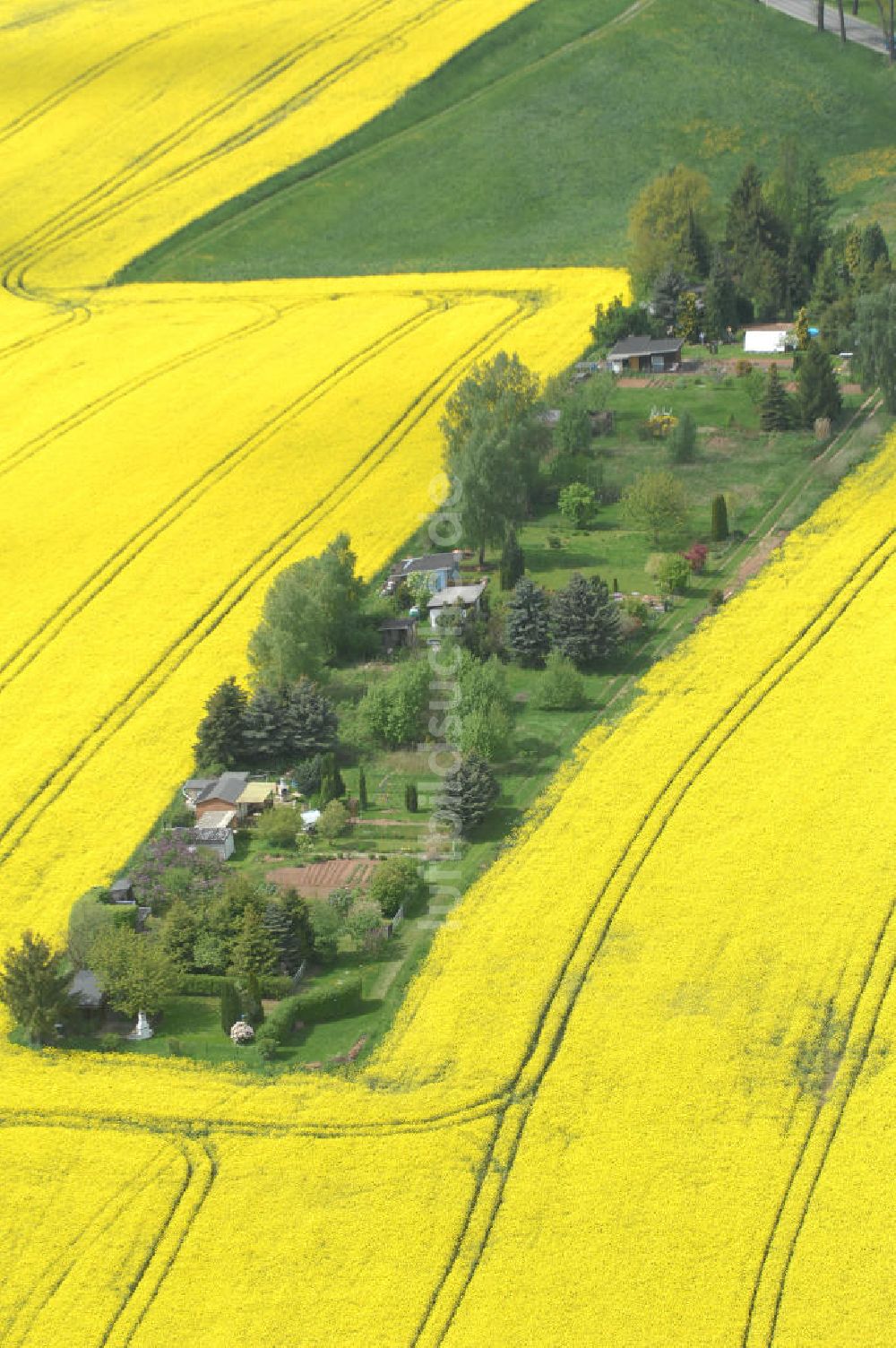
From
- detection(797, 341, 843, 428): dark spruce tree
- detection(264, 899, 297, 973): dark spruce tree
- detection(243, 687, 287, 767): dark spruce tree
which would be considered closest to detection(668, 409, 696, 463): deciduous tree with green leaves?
detection(797, 341, 843, 428): dark spruce tree

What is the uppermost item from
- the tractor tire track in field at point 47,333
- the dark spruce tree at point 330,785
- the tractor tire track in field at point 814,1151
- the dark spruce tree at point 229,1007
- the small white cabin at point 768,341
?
the tractor tire track in field at point 47,333

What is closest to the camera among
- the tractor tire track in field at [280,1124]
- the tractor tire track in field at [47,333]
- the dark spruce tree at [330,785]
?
the tractor tire track in field at [280,1124]

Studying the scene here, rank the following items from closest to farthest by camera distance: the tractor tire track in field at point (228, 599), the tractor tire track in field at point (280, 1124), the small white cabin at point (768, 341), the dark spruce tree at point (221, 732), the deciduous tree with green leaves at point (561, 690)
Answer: the tractor tire track in field at point (280, 1124)
the tractor tire track in field at point (228, 599)
the dark spruce tree at point (221, 732)
the deciduous tree with green leaves at point (561, 690)
the small white cabin at point (768, 341)

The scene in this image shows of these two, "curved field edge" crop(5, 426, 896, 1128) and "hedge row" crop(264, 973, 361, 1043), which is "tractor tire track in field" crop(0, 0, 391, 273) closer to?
"curved field edge" crop(5, 426, 896, 1128)

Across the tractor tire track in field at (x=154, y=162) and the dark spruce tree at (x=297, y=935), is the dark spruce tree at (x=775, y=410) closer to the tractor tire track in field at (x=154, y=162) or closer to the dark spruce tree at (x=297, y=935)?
the dark spruce tree at (x=297, y=935)

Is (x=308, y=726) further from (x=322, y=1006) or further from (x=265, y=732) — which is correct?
(x=322, y=1006)

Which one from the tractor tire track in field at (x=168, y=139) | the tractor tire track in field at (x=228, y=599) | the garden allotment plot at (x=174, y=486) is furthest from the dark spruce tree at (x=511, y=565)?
the tractor tire track in field at (x=168, y=139)

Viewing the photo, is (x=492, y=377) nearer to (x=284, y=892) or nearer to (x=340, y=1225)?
(x=284, y=892)

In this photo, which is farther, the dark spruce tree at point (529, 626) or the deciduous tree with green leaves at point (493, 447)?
the deciduous tree with green leaves at point (493, 447)

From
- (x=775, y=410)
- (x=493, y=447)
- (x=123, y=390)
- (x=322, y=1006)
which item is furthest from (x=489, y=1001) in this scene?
(x=123, y=390)
